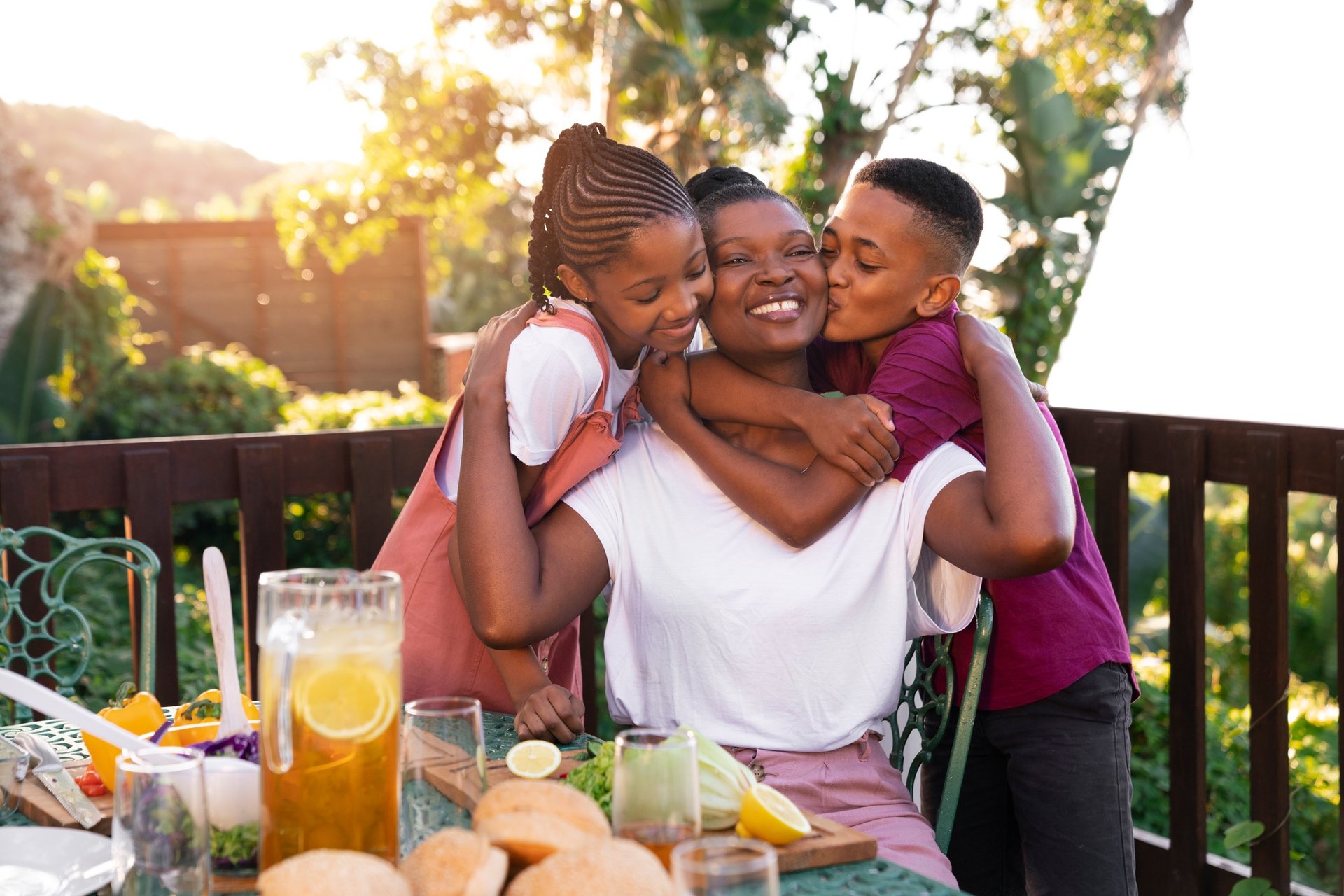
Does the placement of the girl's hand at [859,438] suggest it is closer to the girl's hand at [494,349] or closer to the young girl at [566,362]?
the young girl at [566,362]

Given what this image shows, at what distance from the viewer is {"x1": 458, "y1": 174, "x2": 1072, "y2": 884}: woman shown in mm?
1924

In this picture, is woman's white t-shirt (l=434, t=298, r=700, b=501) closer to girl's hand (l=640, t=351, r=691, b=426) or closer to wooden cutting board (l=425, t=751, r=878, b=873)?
girl's hand (l=640, t=351, r=691, b=426)

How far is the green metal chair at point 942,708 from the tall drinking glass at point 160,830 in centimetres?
127

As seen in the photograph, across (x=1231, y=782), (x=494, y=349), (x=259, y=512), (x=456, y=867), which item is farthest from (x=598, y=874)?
(x=1231, y=782)

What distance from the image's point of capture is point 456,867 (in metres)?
1.07

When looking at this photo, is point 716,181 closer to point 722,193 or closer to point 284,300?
point 722,193

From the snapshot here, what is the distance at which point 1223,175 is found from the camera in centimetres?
1772

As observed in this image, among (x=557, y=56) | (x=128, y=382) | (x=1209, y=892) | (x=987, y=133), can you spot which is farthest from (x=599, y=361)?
(x=557, y=56)

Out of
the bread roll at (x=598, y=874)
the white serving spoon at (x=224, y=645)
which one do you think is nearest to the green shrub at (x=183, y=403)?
the white serving spoon at (x=224, y=645)

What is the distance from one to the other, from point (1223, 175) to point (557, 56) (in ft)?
32.9

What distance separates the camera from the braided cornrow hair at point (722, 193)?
7.22ft

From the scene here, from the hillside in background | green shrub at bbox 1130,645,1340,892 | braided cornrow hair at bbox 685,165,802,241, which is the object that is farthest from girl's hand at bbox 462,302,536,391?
the hillside in background

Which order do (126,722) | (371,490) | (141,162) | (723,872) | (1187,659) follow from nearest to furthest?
(723,872) → (126,722) → (1187,659) → (371,490) → (141,162)

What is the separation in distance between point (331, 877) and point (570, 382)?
1101mm
